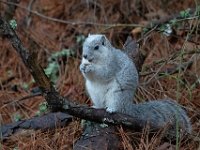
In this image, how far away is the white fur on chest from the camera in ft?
11.5

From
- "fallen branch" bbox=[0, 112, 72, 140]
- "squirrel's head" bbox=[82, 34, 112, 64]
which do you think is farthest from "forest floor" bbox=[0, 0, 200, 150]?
"squirrel's head" bbox=[82, 34, 112, 64]

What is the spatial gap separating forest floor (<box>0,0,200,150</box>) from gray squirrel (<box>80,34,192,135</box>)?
5.8 inches

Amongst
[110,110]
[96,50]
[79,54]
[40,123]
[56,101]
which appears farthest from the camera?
[79,54]

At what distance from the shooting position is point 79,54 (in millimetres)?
5117

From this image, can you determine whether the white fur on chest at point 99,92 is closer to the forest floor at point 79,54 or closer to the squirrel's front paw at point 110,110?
the squirrel's front paw at point 110,110

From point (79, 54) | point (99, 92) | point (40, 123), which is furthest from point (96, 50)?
point (79, 54)

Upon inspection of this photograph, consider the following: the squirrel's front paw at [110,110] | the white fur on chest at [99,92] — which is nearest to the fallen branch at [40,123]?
the white fur on chest at [99,92]

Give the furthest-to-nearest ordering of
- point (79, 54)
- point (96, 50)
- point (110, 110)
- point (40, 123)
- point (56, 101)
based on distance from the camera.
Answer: point (79, 54)
point (40, 123)
point (96, 50)
point (110, 110)
point (56, 101)

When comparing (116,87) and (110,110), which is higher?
(116,87)

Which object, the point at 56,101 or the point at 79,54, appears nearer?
the point at 56,101

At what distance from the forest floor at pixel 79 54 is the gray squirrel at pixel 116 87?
15cm

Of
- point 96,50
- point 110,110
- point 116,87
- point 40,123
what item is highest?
point 96,50

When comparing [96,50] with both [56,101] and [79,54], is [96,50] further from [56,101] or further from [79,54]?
[79,54]

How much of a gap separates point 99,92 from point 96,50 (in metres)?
0.28
